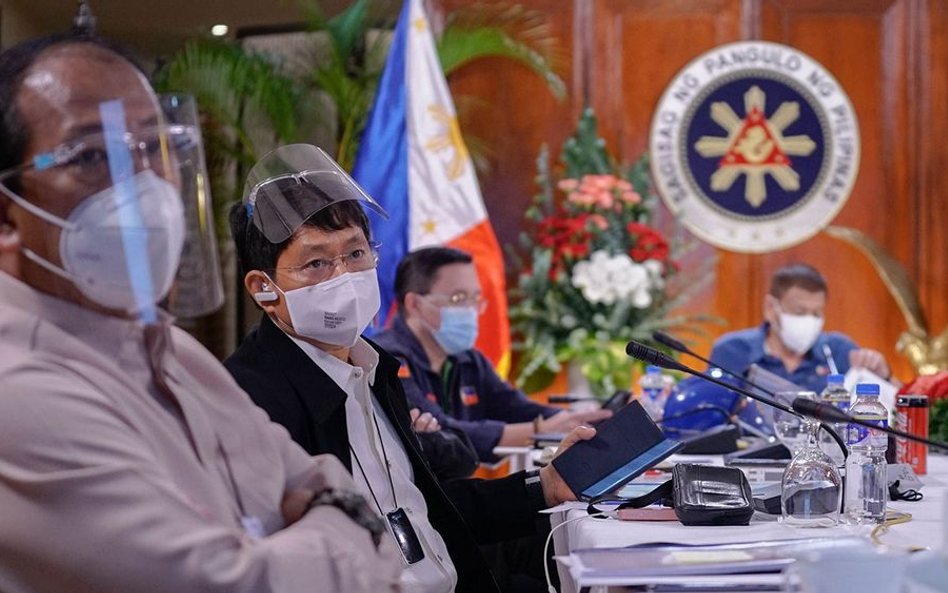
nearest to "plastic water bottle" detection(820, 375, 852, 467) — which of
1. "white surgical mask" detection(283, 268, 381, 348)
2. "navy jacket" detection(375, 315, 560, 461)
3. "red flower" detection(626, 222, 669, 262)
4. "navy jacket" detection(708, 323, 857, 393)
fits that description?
"white surgical mask" detection(283, 268, 381, 348)

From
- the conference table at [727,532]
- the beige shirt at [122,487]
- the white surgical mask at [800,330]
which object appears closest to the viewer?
the beige shirt at [122,487]

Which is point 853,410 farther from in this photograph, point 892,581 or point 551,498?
point 892,581

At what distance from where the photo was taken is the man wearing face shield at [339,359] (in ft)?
6.58

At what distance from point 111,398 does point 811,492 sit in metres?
1.07


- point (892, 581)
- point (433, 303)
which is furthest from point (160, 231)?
point (433, 303)

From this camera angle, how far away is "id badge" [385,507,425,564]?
6.47 feet

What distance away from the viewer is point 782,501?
1.83m

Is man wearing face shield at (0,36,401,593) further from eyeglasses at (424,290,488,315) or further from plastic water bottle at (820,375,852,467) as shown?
eyeglasses at (424,290,488,315)

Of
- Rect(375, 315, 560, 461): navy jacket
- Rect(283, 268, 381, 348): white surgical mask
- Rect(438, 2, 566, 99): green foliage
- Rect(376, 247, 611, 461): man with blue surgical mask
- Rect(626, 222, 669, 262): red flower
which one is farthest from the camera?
Rect(438, 2, 566, 99): green foliage

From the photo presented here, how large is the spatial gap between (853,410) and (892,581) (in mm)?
1126

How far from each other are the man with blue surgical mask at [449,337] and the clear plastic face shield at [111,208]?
2.61 m

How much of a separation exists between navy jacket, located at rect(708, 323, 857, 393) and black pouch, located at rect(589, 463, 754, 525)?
111 inches

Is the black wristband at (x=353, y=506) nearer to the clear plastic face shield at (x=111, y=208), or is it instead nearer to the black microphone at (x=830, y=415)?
the clear plastic face shield at (x=111, y=208)

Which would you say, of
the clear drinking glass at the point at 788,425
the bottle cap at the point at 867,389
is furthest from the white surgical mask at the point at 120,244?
the clear drinking glass at the point at 788,425
